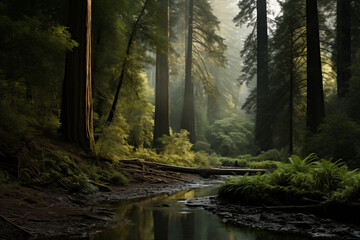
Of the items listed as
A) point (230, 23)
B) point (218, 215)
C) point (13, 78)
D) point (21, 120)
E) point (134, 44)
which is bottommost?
point (218, 215)

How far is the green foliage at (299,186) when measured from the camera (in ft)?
16.9

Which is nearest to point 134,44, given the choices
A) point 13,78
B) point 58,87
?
point 58,87

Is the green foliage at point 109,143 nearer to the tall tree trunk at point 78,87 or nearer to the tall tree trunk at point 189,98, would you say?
the tall tree trunk at point 78,87

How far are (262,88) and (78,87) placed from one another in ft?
44.6

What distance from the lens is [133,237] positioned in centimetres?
412

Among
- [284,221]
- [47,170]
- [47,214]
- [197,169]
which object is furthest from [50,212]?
[197,169]

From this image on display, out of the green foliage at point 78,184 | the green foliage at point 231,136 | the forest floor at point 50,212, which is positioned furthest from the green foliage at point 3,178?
the green foliage at point 231,136

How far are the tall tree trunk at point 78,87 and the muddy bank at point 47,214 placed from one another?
3041mm

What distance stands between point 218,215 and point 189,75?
1920 cm

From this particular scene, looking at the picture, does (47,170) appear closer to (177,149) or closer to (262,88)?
(177,149)

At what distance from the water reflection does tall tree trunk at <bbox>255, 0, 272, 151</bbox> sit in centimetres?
1213

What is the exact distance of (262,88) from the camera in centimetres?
2011

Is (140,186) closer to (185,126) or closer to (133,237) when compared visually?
(133,237)

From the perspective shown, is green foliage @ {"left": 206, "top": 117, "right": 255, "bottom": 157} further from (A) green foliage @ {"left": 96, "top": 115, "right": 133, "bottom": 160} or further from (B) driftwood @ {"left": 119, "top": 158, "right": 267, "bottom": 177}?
(A) green foliage @ {"left": 96, "top": 115, "right": 133, "bottom": 160}
